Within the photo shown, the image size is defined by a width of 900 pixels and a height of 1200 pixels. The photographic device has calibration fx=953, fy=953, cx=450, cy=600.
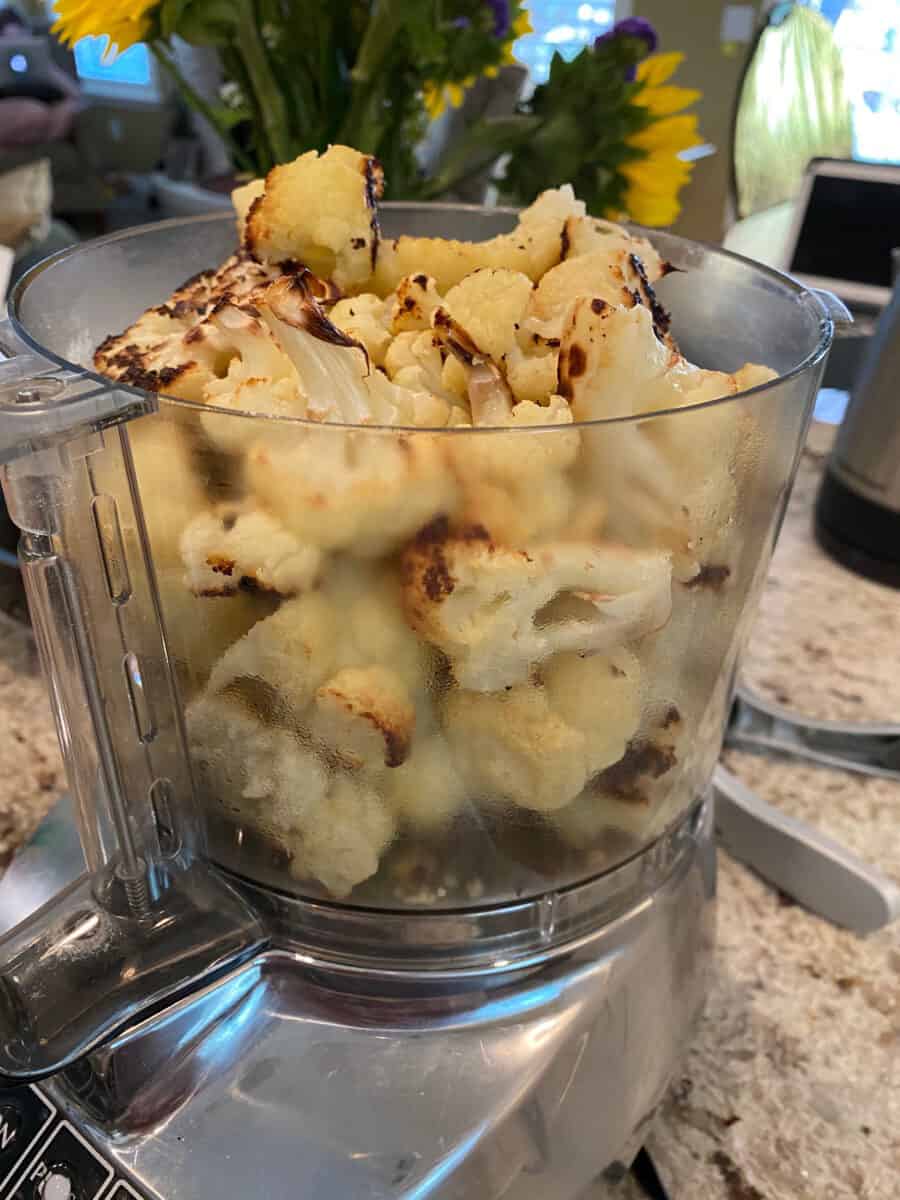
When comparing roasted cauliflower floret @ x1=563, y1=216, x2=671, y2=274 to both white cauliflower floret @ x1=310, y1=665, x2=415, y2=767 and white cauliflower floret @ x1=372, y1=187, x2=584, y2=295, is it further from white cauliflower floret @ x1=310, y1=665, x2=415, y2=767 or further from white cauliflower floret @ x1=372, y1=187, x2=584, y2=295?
white cauliflower floret @ x1=310, y1=665, x2=415, y2=767

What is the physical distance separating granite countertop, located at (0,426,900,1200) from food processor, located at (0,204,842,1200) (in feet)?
0.18

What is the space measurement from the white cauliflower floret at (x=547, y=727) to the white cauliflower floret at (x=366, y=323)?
12 cm

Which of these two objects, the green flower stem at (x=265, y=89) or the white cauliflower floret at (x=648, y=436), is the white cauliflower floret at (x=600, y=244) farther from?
the green flower stem at (x=265, y=89)

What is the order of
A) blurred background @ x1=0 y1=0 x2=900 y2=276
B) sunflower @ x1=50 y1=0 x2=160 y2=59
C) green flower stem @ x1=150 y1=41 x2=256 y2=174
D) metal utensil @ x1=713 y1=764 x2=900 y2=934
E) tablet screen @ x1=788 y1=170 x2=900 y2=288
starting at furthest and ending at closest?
1. blurred background @ x1=0 y1=0 x2=900 y2=276
2. tablet screen @ x1=788 y1=170 x2=900 y2=288
3. green flower stem @ x1=150 y1=41 x2=256 y2=174
4. sunflower @ x1=50 y1=0 x2=160 y2=59
5. metal utensil @ x1=713 y1=764 x2=900 y2=934

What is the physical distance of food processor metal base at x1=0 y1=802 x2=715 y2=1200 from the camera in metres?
0.30

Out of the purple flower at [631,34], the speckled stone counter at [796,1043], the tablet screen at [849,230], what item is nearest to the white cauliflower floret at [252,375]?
the speckled stone counter at [796,1043]

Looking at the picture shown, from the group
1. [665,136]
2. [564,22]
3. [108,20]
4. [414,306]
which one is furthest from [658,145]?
[564,22]

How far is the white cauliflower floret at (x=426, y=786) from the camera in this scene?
0.97 feet

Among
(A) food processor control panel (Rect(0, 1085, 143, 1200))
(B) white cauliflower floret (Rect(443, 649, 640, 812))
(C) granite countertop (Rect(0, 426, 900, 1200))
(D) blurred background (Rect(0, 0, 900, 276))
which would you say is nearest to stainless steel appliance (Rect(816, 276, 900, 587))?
(C) granite countertop (Rect(0, 426, 900, 1200))

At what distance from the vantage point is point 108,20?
0.59 m

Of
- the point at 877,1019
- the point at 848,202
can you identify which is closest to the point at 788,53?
the point at 848,202

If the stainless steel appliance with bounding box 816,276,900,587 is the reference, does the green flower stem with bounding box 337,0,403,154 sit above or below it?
above

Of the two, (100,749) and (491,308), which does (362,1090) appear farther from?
(491,308)

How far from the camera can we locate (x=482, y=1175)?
30 centimetres
